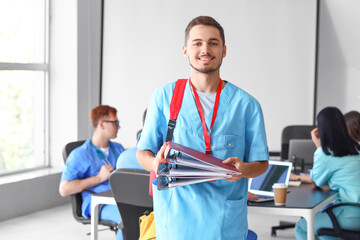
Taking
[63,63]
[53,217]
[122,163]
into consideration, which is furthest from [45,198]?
[122,163]

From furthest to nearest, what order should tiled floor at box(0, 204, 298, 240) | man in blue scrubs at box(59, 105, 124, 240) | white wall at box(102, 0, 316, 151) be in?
white wall at box(102, 0, 316, 151), tiled floor at box(0, 204, 298, 240), man in blue scrubs at box(59, 105, 124, 240)

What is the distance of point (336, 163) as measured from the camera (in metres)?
3.54

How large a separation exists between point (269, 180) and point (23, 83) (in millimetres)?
3778

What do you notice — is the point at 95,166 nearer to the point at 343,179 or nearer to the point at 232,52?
the point at 343,179

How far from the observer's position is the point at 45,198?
244 inches

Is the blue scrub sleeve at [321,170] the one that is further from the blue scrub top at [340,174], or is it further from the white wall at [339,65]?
the white wall at [339,65]

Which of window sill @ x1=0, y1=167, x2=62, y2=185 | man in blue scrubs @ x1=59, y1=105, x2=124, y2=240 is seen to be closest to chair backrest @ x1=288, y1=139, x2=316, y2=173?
man in blue scrubs @ x1=59, y1=105, x2=124, y2=240

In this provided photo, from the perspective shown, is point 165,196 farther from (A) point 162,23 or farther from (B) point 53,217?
(A) point 162,23

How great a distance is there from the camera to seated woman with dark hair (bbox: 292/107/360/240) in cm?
349

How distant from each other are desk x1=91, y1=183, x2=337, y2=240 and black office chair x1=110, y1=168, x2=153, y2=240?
399 mm

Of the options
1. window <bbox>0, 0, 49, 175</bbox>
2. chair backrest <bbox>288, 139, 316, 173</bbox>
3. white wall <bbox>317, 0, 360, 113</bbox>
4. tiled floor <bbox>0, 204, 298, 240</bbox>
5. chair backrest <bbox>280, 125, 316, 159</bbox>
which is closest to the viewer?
chair backrest <bbox>288, 139, 316, 173</bbox>

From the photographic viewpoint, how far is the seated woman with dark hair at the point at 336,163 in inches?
138

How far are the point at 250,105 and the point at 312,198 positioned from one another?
5.52 feet

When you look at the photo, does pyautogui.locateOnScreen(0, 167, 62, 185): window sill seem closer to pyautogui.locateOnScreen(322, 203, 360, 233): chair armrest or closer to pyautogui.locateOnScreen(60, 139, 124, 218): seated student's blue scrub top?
pyautogui.locateOnScreen(60, 139, 124, 218): seated student's blue scrub top
